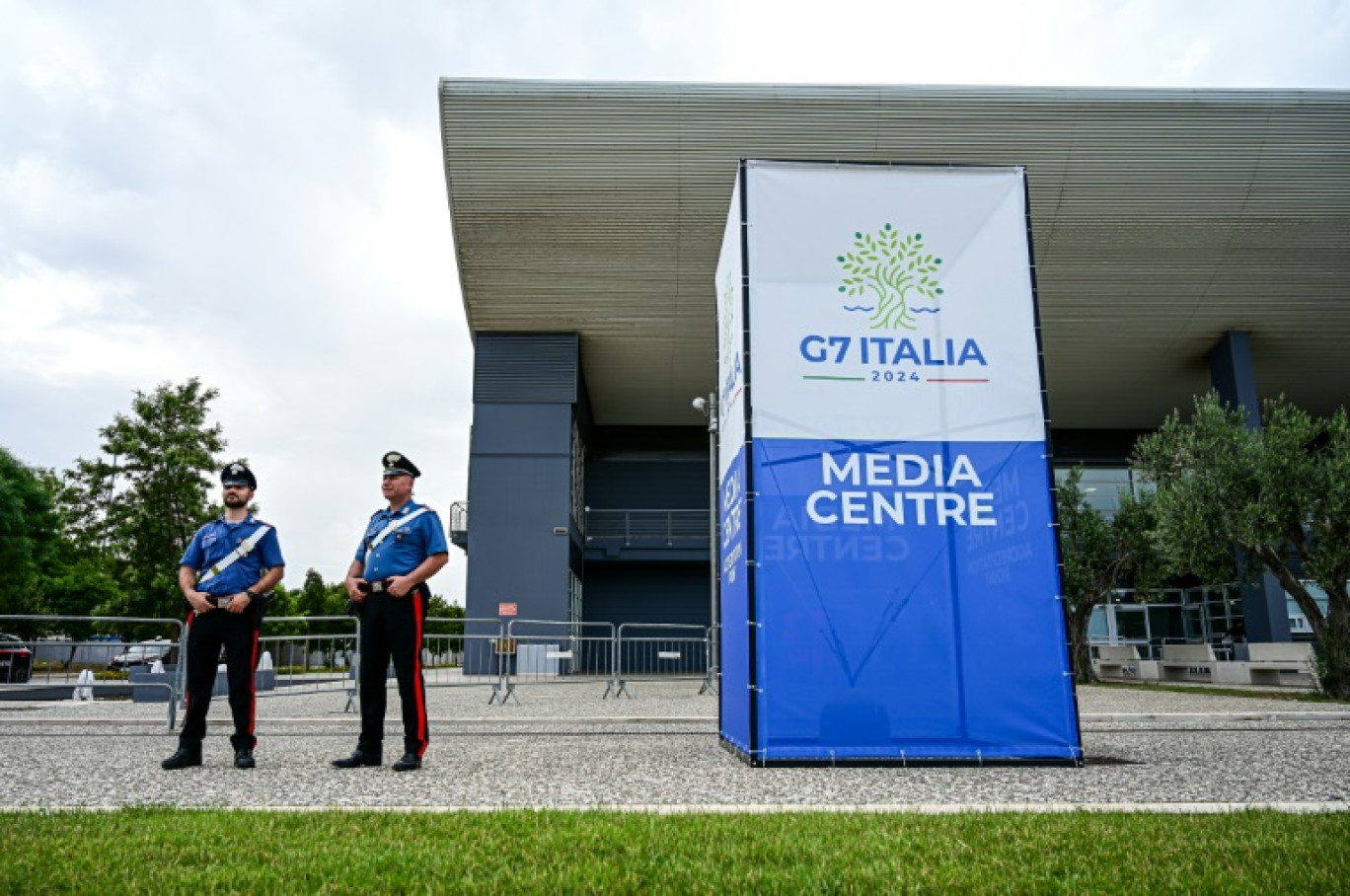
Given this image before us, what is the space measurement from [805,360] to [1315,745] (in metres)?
4.86

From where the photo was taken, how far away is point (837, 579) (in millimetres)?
6117

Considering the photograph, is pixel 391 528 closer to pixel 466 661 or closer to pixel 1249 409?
pixel 466 661

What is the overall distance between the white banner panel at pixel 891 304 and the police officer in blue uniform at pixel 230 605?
3256 mm

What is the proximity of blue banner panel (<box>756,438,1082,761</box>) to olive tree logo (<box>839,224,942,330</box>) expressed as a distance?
2.98 feet

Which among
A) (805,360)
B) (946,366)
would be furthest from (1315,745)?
(805,360)

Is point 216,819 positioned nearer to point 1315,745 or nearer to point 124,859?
point 124,859

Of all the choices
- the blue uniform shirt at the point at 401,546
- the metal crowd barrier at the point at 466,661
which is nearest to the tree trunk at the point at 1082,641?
the metal crowd barrier at the point at 466,661

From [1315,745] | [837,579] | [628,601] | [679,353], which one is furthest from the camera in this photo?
[628,601]

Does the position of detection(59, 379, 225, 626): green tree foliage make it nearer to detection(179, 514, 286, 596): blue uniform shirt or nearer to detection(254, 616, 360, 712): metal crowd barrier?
detection(254, 616, 360, 712): metal crowd barrier

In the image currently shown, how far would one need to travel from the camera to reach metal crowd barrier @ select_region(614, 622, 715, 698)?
15889 mm

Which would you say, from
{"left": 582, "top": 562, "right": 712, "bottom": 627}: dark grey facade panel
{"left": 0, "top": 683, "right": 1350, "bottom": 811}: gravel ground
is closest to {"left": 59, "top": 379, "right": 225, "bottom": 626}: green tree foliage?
{"left": 582, "top": 562, "right": 712, "bottom": 627}: dark grey facade panel

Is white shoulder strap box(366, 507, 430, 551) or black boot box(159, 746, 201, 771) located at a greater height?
white shoulder strap box(366, 507, 430, 551)

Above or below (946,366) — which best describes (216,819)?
below

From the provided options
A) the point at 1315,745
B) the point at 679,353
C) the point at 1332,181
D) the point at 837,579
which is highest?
the point at 1332,181
